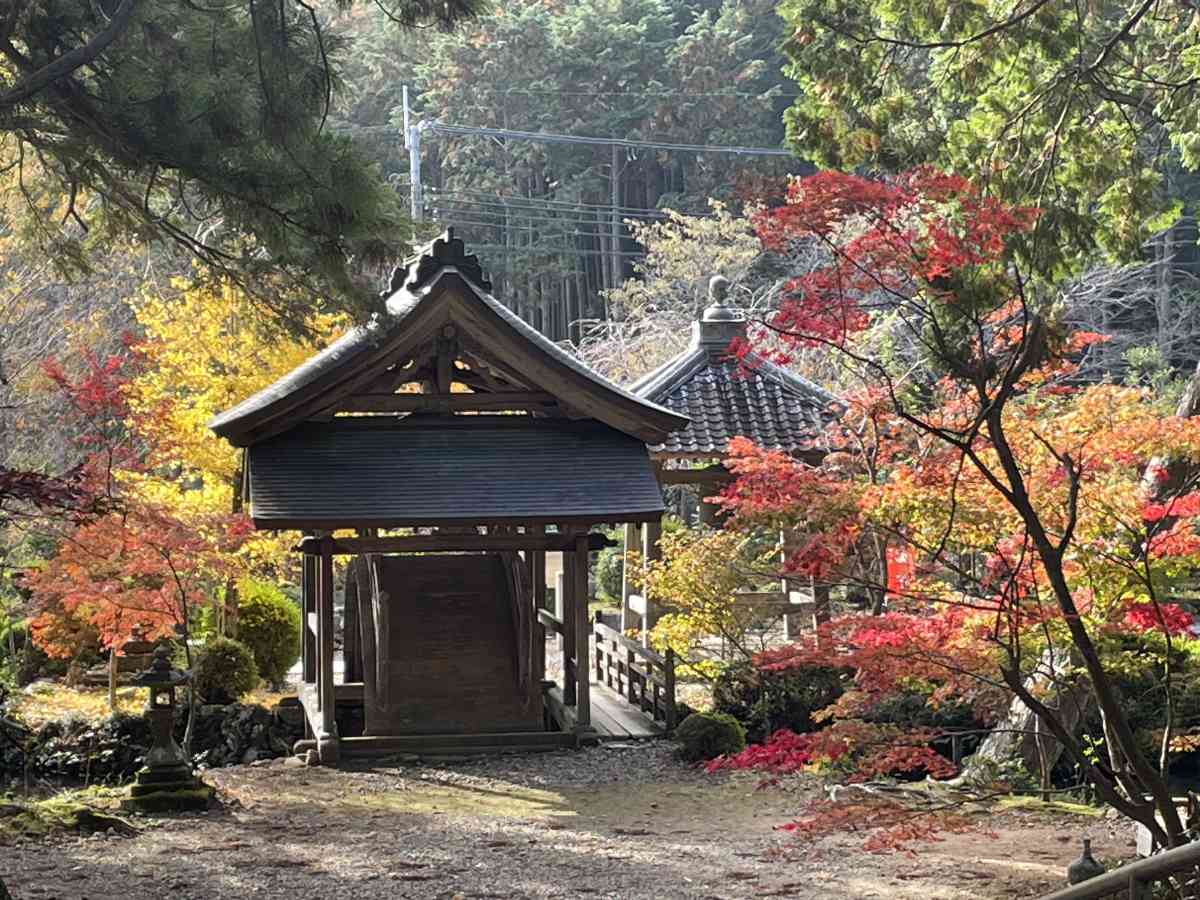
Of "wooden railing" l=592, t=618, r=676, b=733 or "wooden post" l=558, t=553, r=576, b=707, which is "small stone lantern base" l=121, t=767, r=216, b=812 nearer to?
"wooden post" l=558, t=553, r=576, b=707

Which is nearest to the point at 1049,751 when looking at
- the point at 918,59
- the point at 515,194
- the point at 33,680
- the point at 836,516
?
the point at 836,516

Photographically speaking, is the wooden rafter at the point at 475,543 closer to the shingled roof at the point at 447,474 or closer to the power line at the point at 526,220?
the shingled roof at the point at 447,474

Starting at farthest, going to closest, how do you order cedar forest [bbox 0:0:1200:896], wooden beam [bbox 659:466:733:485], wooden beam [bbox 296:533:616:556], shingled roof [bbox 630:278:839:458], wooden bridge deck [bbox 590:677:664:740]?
wooden beam [bbox 659:466:733:485] < shingled roof [bbox 630:278:839:458] < wooden bridge deck [bbox 590:677:664:740] < wooden beam [bbox 296:533:616:556] < cedar forest [bbox 0:0:1200:896]

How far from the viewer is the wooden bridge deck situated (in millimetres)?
11977

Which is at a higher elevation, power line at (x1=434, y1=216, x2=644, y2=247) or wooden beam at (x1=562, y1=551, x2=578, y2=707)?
power line at (x1=434, y1=216, x2=644, y2=247)

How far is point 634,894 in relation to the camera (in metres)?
7.22

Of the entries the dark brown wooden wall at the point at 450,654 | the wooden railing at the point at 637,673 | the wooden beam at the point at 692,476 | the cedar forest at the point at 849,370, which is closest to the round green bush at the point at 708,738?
the cedar forest at the point at 849,370

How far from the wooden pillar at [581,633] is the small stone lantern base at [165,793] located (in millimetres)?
3316

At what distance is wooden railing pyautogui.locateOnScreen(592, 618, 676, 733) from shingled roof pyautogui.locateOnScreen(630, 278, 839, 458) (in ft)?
6.56

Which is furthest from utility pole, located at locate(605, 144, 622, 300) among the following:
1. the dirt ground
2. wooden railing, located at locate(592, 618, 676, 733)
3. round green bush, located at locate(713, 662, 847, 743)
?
the dirt ground

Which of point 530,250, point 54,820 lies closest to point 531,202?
point 530,250

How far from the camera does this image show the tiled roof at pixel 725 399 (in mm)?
15242

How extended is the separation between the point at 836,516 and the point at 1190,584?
28.7 feet

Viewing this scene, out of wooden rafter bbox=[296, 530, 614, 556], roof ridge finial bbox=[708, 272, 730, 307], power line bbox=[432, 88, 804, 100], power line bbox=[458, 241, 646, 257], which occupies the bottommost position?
wooden rafter bbox=[296, 530, 614, 556]
